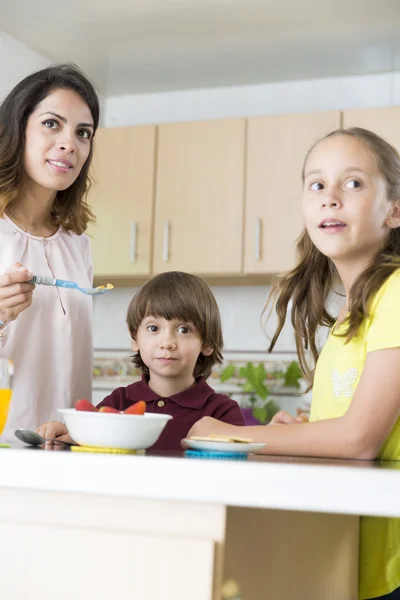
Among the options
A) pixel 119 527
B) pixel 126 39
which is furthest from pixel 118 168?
pixel 119 527

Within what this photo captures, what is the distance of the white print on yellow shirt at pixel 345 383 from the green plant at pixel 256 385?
2385mm

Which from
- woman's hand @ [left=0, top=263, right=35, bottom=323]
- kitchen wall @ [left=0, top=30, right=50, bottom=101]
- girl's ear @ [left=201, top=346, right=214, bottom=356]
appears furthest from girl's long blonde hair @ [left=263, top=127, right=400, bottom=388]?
kitchen wall @ [left=0, top=30, right=50, bottom=101]

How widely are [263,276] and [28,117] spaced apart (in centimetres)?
193

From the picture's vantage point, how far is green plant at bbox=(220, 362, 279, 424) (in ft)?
12.1

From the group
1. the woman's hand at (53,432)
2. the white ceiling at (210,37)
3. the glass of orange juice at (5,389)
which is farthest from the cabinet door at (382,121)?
the glass of orange juice at (5,389)

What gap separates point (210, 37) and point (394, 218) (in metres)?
2.42

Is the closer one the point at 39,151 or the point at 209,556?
the point at 209,556

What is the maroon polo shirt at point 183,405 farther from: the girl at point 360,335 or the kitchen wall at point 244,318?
the kitchen wall at point 244,318

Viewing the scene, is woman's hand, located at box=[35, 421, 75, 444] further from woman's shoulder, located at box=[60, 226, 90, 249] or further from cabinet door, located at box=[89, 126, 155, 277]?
cabinet door, located at box=[89, 126, 155, 277]

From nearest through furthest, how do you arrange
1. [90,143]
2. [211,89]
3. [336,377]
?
[336,377] → [90,143] → [211,89]

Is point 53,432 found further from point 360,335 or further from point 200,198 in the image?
point 200,198

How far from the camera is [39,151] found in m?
1.81

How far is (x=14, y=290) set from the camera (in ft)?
4.97

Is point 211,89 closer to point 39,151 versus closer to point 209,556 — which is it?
point 39,151
